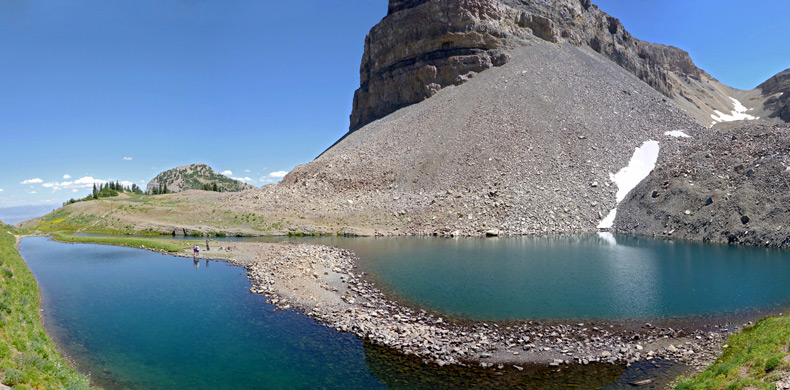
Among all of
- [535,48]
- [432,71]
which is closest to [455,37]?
[432,71]

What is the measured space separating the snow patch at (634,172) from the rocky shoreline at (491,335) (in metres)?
39.1

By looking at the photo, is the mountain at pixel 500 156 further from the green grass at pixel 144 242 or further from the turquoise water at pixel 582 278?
the green grass at pixel 144 242

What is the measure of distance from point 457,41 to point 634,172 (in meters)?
53.2

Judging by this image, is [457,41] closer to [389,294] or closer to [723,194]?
[723,194]

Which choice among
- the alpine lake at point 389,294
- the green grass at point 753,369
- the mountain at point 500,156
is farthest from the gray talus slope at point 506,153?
the green grass at point 753,369

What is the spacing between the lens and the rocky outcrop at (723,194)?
41.1m

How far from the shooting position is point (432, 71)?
96188mm

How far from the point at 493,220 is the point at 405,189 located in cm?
1659

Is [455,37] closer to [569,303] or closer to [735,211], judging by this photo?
[735,211]

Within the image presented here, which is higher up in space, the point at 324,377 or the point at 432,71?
the point at 432,71

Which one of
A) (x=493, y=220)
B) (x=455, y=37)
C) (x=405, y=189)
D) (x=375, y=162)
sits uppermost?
(x=455, y=37)

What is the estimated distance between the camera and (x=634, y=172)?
199 ft

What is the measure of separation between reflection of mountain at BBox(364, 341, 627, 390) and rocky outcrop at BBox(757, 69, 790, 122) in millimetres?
151295

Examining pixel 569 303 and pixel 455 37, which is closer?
pixel 569 303
